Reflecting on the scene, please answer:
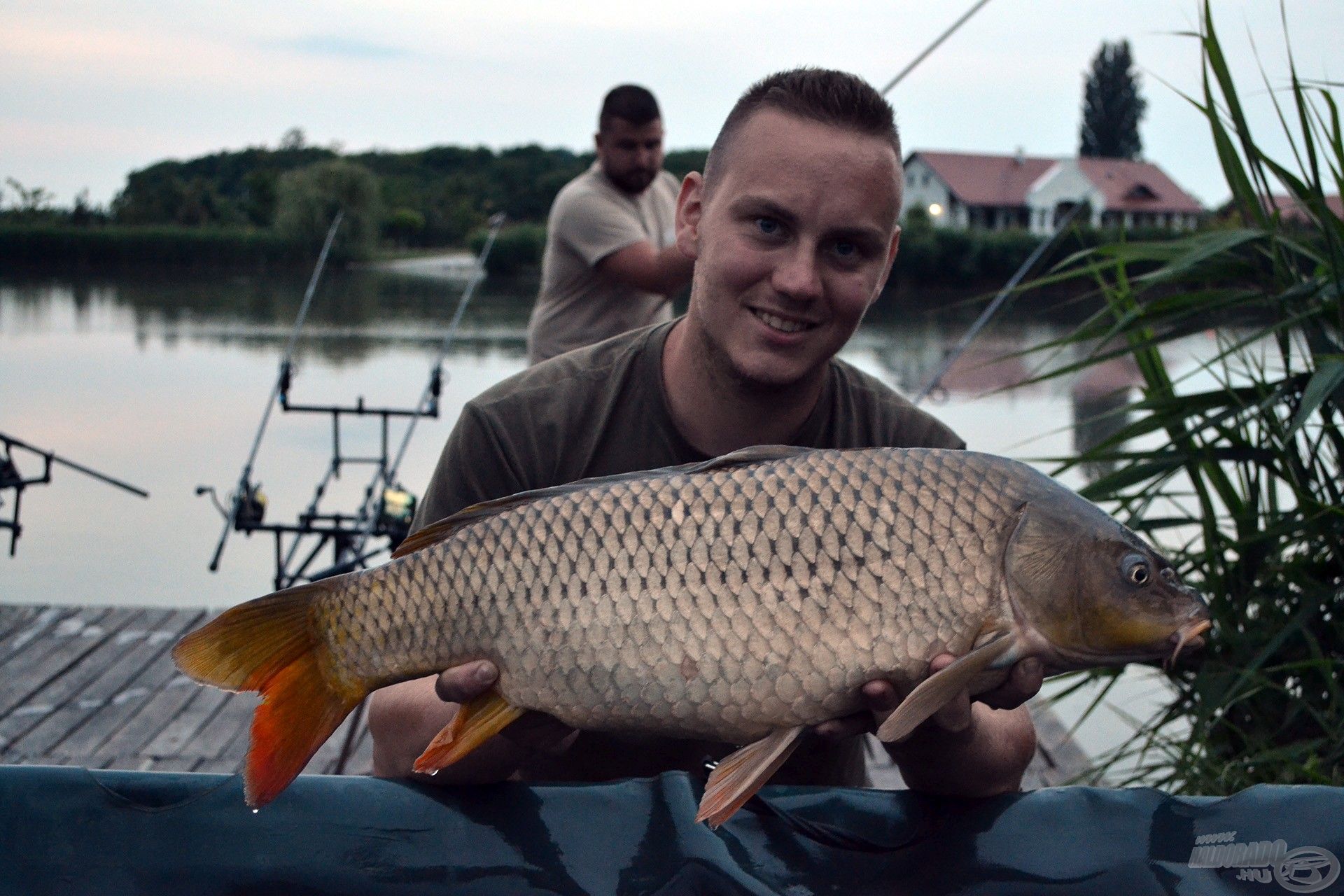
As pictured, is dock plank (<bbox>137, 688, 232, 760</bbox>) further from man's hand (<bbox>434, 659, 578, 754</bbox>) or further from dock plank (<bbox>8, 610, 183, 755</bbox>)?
man's hand (<bbox>434, 659, 578, 754</bbox>)

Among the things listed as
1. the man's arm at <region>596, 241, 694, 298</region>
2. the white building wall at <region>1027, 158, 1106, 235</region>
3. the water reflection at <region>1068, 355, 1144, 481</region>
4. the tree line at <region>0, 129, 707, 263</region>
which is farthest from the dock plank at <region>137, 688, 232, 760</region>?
the white building wall at <region>1027, 158, 1106, 235</region>

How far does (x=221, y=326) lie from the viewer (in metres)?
15.1

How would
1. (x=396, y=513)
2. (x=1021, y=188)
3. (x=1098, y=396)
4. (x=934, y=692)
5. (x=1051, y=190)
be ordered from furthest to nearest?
(x=1021, y=188) < (x=1051, y=190) < (x=1098, y=396) < (x=396, y=513) < (x=934, y=692)

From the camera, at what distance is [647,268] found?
3414 mm

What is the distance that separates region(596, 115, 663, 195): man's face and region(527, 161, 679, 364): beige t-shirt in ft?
0.11

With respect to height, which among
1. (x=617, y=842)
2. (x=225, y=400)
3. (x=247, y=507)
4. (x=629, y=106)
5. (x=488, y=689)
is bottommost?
(x=225, y=400)

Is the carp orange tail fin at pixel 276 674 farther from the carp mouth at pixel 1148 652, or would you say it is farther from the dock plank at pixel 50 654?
the dock plank at pixel 50 654

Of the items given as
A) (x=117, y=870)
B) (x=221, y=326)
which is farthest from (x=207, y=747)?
(x=221, y=326)

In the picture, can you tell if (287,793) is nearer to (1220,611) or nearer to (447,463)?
(447,463)

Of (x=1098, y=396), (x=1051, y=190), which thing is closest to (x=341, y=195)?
(x=1098, y=396)

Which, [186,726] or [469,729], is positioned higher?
[469,729]

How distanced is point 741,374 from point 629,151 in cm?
225

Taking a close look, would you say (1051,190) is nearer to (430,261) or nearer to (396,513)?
(430,261)

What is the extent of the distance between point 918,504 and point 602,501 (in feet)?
0.88
